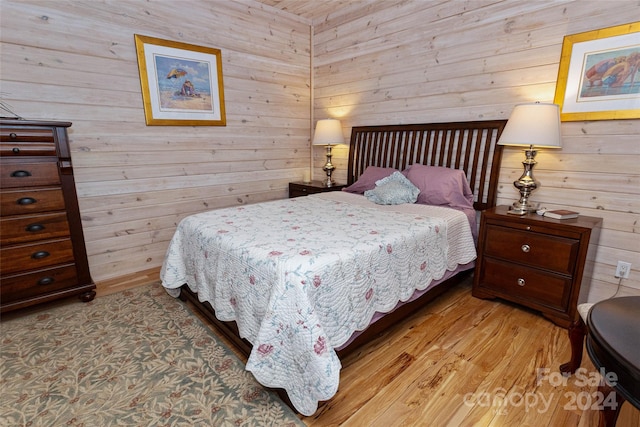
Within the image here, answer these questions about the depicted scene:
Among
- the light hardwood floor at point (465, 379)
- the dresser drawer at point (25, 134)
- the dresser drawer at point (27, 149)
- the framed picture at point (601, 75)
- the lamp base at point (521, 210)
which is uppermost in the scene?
the framed picture at point (601, 75)

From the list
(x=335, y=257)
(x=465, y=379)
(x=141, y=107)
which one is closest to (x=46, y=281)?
(x=141, y=107)

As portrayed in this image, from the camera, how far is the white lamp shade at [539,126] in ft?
6.77

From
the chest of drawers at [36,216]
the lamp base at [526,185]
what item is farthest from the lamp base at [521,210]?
the chest of drawers at [36,216]

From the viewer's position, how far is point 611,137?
6.91 ft

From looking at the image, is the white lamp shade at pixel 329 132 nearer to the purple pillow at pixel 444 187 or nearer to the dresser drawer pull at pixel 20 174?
the purple pillow at pixel 444 187

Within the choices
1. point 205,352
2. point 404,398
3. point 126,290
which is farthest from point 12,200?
point 404,398

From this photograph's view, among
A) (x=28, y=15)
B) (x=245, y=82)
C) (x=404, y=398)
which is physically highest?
(x=28, y=15)

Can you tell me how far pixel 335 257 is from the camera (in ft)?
4.91

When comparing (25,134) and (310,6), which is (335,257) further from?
(310,6)

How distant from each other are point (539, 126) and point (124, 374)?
285cm

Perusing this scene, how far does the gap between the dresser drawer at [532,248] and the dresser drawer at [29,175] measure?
3.02 metres

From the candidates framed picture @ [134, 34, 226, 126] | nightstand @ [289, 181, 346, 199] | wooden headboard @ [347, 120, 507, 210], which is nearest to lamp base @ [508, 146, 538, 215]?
wooden headboard @ [347, 120, 507, 210]

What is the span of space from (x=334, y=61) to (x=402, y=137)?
52.9 inches

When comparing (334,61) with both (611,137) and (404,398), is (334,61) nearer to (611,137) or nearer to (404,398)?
(611,137)
